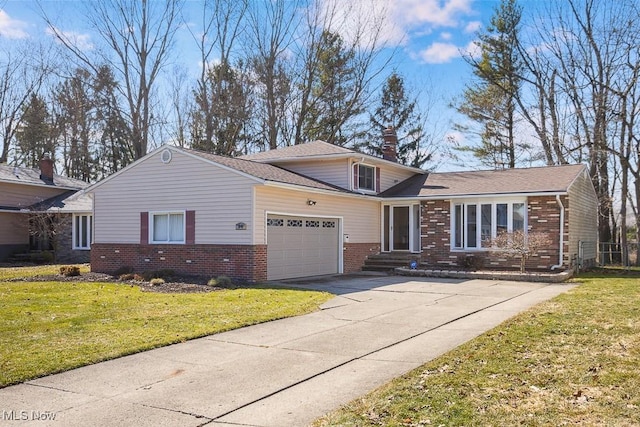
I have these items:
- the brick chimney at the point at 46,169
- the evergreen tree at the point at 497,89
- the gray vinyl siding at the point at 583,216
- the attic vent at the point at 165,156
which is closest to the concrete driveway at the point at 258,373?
the attic vent at the point at 165,156

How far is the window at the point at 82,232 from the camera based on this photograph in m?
25.9

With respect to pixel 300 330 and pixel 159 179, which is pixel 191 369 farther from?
pixel 159 179

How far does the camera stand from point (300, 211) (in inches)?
690

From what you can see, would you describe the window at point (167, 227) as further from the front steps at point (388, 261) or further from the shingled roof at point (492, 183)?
the shingled roof at point (492, 183)

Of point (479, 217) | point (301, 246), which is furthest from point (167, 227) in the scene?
point (479, 217)

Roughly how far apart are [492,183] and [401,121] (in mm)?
18214

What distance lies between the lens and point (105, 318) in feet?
31.1

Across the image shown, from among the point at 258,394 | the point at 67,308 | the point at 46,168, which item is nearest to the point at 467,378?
the point at 258,394

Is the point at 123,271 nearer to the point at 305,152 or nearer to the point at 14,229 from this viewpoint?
the point at 305,152

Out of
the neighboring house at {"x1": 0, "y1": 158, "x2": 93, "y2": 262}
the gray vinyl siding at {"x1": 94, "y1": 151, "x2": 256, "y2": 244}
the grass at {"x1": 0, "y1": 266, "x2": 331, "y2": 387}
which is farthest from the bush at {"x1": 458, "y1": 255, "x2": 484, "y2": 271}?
the neighboring house at {"x1": 0, "y1": 158, "x2": 93, "y2": 262}

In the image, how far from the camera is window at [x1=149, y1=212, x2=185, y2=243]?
1736cm

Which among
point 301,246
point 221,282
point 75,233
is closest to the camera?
point 221,282

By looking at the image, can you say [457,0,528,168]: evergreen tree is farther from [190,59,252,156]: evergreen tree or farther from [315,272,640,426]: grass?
[315,272,640,426]: grass

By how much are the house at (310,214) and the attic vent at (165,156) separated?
39 millimetres
